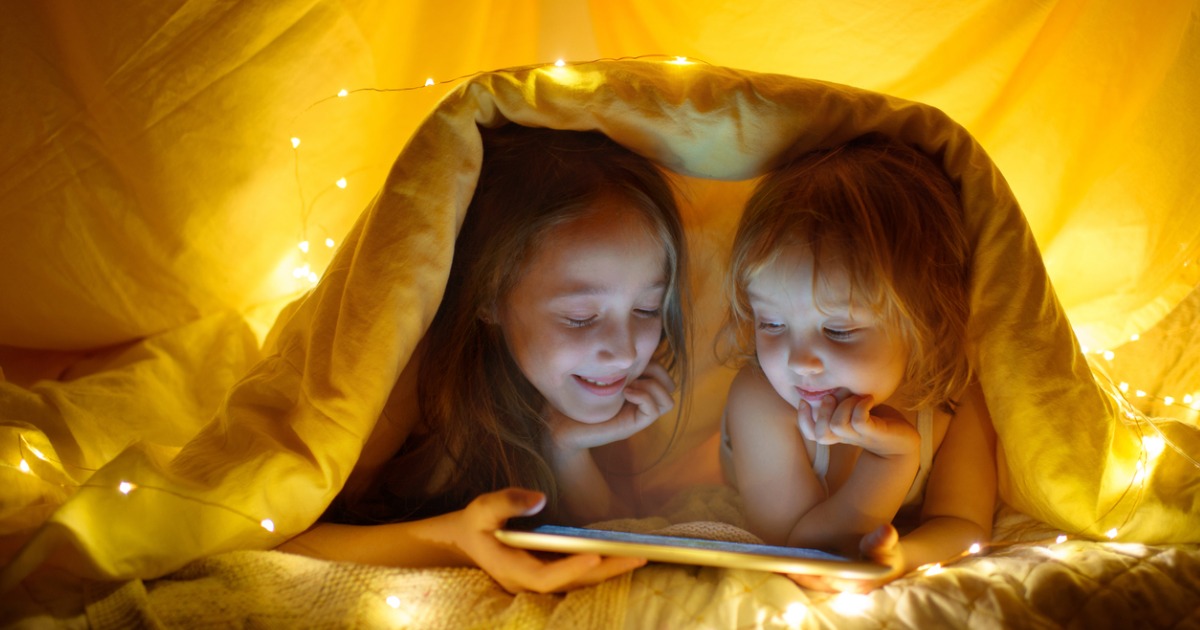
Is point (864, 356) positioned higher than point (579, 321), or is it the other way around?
point (579, 321)

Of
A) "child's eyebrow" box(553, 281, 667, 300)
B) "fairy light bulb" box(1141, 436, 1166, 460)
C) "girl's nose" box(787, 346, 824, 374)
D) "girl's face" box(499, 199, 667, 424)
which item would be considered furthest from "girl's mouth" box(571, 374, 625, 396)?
"fairy light bulb" box(1141, 436, 1166, 460)

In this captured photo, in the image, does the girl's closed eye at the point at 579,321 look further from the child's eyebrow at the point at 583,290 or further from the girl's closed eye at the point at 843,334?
the girl's closed eye at the point at 843,334

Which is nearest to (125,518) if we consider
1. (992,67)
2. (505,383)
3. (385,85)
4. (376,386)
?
(376,386)

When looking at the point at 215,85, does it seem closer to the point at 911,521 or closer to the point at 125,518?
the point at 125,518

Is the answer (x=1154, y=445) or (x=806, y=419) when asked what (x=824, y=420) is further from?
(x=1154, y=445)

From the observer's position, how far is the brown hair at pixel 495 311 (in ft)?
3.63

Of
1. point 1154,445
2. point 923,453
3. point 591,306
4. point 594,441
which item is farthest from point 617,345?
point 1154,445

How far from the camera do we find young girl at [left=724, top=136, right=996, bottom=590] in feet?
3.30

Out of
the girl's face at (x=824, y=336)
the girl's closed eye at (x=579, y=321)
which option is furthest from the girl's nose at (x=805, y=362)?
the girl's closed eye at (x=579, y=321)

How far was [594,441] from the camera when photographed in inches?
46.1

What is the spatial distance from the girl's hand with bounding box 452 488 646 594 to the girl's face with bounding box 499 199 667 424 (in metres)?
0.18

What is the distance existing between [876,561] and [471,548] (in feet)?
1.37

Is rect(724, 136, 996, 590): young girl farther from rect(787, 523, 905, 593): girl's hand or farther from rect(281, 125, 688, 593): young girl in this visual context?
rect(281, 125, 688, 593): young girl

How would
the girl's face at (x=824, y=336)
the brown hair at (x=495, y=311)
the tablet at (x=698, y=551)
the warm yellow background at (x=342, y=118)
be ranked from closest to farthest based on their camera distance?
the tablet at (x=698, y=551)
the girl's face at (x=824, y=336)
the brown hair at (x=495, y=311)
the warm yellow background at (x=342, y=118)
